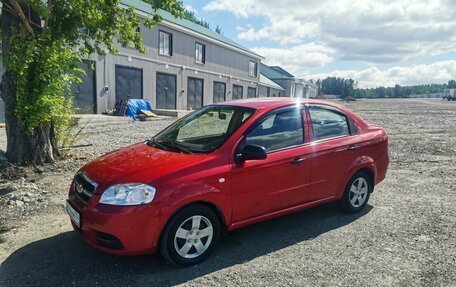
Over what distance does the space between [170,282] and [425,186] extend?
209 inches

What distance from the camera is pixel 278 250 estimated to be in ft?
12.7

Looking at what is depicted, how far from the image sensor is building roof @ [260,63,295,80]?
5741 cm

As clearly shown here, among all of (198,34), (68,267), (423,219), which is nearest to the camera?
(68,267)

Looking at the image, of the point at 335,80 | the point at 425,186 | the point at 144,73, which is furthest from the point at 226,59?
the point at 335,80

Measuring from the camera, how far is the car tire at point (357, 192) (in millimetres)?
4898

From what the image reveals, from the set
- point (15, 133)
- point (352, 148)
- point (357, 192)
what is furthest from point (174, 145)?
point (15, 133)

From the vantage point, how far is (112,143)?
10.3 metres

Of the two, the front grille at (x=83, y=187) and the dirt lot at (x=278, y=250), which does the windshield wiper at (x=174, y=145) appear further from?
the dirt lot at (x=278, y=250)

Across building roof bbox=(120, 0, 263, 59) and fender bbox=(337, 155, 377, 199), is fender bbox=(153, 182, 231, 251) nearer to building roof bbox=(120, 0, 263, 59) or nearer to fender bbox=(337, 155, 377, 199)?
fender bbox=(337, 155, 377, 199)

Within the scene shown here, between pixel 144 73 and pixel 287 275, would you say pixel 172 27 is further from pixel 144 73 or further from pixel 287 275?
pixel 287 275

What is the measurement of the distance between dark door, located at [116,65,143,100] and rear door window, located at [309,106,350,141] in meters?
17.8

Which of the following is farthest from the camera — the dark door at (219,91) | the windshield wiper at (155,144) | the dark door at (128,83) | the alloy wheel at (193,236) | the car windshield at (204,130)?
the dark door at (219,91)

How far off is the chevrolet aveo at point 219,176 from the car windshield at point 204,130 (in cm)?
1

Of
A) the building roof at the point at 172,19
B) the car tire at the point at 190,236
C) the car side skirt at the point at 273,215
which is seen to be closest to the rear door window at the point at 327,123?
the car side skirt at the point at 273,215
